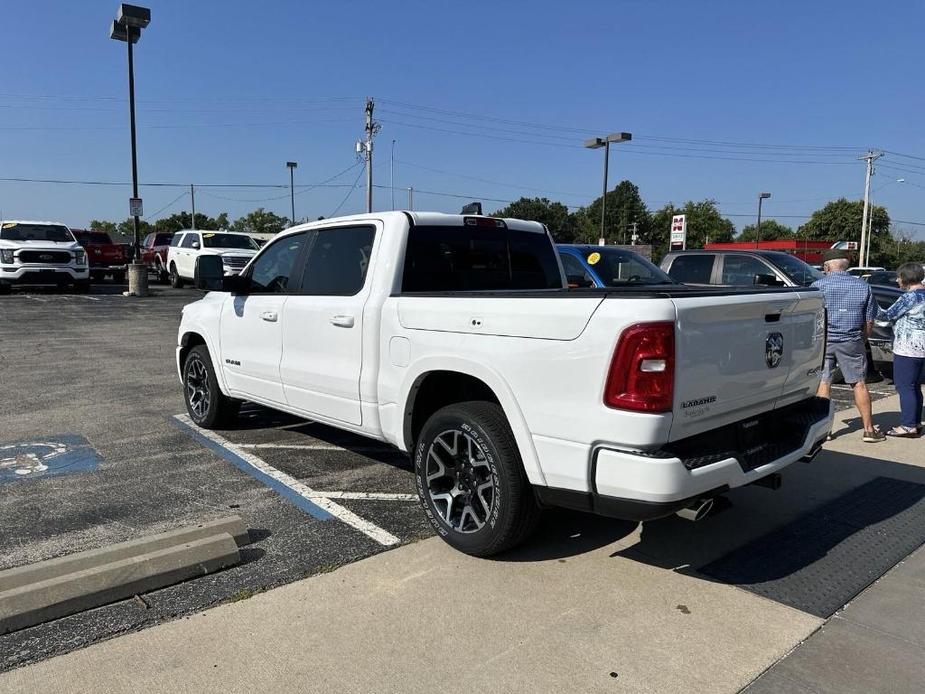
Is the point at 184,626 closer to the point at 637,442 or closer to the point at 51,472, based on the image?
the point at 637,442

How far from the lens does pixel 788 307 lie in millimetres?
3629

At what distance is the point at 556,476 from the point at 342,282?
2138 millimetres

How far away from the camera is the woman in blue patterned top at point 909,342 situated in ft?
20.5

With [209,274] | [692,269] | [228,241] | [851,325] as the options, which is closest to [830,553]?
[851,325]

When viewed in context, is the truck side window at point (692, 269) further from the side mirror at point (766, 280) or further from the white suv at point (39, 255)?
the white suv at point (39, 255)

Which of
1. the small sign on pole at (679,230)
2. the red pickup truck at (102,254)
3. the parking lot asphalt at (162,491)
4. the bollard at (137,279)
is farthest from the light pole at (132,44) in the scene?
the small sign on pole at (679,230)

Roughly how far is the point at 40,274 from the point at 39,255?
53cm

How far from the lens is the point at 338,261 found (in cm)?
479

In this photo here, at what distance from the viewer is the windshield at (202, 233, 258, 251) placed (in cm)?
2163

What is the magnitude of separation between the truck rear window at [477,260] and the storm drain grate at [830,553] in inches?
87.9

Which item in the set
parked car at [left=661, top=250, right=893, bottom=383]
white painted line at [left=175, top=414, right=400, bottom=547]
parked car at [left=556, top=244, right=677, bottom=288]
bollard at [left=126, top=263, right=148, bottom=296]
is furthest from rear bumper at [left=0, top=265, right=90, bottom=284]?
parked car at [left=661, top=250, right=893, bottom=383]

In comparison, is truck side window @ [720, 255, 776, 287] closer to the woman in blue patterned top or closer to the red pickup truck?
the woman in blue patterned top

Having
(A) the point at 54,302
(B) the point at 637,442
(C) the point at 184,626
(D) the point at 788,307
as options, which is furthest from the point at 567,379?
(A) the point at 54,302

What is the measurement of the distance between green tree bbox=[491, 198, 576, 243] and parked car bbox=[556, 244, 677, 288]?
92.2 m
